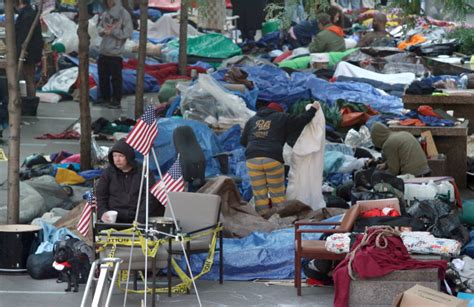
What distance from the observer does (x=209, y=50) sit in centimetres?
3077

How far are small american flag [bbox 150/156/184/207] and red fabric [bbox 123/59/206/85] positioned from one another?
1456cm

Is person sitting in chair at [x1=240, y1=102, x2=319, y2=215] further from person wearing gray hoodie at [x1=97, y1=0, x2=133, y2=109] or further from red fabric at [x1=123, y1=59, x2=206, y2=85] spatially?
red fabric at [x1=123, y1=59, x2=206, y2=85]

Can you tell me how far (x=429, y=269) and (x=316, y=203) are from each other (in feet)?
15.1

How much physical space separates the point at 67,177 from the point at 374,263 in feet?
22.4

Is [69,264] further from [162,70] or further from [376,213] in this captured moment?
[162,70]

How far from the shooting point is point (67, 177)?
17.1m

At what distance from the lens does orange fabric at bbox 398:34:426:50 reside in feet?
98.7

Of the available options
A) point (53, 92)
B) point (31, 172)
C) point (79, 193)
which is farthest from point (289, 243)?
point (53, 92)

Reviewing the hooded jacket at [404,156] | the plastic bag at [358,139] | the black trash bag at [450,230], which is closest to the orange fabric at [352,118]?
the plastic bag at [358,139]

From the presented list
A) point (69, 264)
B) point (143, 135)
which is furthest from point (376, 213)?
point (69, 264)

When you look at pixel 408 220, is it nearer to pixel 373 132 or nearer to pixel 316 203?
pixel 316 203

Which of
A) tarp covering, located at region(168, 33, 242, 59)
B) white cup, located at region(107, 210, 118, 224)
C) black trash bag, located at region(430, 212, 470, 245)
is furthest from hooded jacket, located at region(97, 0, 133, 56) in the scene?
black trash bag, located at region(430, 212, 470, 245)

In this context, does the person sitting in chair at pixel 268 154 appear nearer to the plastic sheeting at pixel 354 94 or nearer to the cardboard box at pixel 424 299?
the cardboard box at pixel 424 299

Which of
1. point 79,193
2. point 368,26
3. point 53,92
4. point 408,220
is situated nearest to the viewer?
point 408,220
